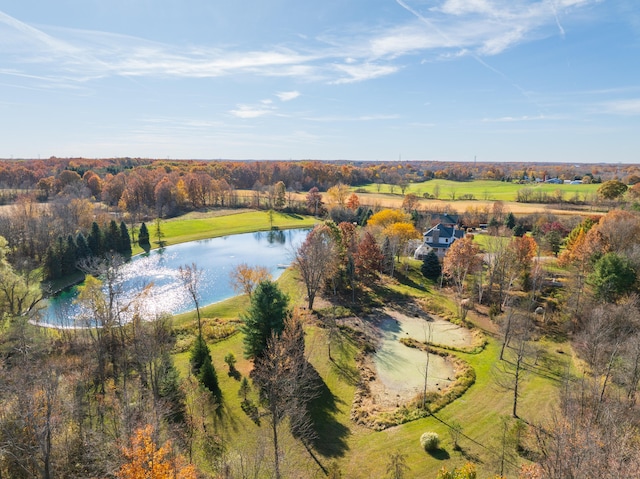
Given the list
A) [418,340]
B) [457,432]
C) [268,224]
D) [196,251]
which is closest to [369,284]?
[418,340]

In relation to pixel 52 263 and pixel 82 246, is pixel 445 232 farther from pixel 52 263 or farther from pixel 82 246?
pixel 52 263

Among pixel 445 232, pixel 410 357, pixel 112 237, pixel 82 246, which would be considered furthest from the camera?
pixel 112 237

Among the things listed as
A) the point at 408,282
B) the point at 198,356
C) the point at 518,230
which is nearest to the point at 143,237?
the point at 408,282

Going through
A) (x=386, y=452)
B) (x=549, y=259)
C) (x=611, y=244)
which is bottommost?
(x=386, y=452)

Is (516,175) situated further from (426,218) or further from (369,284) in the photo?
(369,284)

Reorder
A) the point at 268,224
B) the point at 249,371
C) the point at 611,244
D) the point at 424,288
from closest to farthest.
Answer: the point at 249,371
the point at 611,244
the point at 424,288
the point at 268,224
